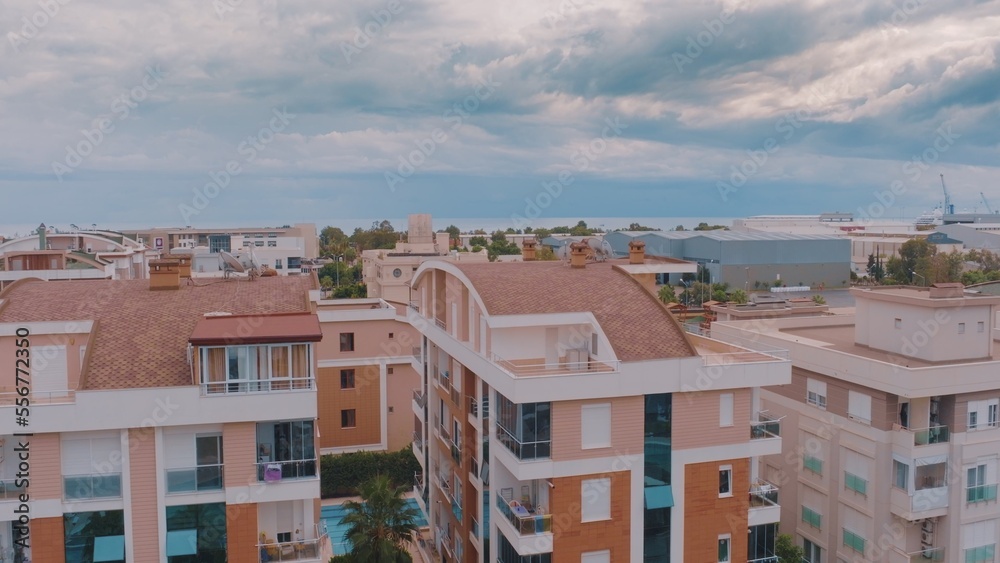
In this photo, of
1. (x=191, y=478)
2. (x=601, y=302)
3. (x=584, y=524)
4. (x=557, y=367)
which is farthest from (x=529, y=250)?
(x=191, y=478)

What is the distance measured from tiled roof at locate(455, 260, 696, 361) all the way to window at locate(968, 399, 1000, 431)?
9.97 metres

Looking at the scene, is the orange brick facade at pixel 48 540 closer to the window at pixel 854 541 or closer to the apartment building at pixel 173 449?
the apartment building at pixel 173 449

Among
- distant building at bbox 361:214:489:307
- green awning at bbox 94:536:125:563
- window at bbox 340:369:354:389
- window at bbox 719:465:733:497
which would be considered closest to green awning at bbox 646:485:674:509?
window at bbox 719:465:733:497

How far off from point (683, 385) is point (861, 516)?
365 inches

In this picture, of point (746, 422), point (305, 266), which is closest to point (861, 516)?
point (746, 422)

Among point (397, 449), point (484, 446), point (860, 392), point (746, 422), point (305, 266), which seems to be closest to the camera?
point (746, 422)

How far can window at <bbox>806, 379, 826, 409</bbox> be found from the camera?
86.9 feet

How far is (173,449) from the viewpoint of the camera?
18547mm

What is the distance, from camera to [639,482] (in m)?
20.4

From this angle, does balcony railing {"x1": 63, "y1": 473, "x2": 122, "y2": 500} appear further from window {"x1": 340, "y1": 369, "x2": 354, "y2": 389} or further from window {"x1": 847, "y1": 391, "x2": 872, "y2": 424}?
window {"x1": 340, "y1": 369, "x2": 354, "y2": 389}

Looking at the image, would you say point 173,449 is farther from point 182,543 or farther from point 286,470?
point 286,470

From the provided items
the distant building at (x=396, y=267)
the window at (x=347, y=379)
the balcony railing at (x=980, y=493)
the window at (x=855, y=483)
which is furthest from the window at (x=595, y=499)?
the distant building at (x=396, y=267)

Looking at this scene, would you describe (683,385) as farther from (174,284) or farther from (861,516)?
(174,284)

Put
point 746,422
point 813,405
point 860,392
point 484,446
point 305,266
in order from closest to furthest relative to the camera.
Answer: point 746,422
point 484,446
point 860,392
point 813,405
point 305,266
